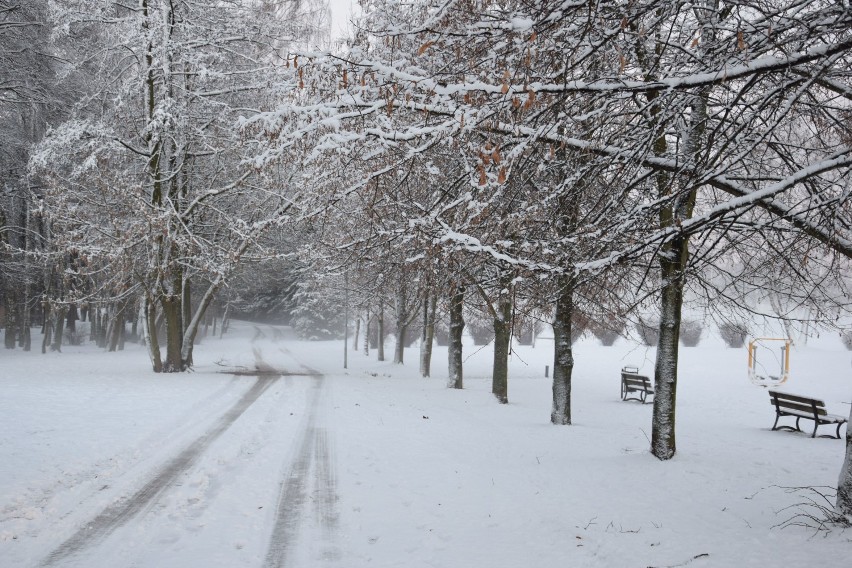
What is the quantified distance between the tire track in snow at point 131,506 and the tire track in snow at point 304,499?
4.61 ft

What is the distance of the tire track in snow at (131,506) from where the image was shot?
Result: 452 cm

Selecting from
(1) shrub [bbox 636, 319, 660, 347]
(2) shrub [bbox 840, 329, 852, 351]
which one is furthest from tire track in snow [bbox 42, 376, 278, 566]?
(2) shrub [bbox 840, 329, 852, 351]

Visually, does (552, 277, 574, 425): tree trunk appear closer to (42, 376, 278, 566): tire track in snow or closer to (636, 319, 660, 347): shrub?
(636, 319, 660, 347): shrub

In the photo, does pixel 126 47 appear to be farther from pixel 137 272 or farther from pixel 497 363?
pixel 497 363

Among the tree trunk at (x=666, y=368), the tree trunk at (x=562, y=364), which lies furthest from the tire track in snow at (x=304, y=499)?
the tree trunk at (x=562, y=364)

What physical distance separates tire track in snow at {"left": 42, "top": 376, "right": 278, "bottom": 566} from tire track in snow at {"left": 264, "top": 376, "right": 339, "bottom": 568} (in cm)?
140

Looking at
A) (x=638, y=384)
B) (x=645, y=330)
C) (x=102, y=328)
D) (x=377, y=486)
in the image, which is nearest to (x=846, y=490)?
(x=377, y=486)

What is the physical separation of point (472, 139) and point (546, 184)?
8.16 ft

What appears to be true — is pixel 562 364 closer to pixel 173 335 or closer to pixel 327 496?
pixel 327 496

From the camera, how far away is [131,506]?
5492 millimetres

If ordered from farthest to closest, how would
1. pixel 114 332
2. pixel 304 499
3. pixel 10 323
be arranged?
pixel 114 332, pixel 10 323, pixel 304 499

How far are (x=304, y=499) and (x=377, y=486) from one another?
3.26 feet

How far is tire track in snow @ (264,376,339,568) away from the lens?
466cm

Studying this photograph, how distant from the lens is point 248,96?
18312 millimetres
